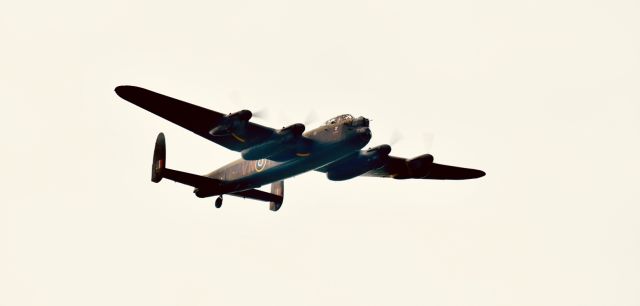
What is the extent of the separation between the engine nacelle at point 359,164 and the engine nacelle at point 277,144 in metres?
3.87

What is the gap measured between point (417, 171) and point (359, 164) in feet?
9.65

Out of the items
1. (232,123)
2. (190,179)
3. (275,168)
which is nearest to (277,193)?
(190,179)

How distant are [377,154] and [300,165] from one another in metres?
3.28

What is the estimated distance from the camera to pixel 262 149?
33000 mm

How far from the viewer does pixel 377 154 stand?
3478 cm

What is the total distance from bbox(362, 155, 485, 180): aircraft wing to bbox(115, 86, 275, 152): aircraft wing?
20.1 feet

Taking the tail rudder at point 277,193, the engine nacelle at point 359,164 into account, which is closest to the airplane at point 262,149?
the engine nacelle at point 359,164

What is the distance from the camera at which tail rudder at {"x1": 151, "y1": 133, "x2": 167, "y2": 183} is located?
36344 mm

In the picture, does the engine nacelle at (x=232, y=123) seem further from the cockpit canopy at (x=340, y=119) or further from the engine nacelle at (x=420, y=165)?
the engine nacelle at (x=420, y=165)

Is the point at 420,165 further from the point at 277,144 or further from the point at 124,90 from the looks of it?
the point at 124,90

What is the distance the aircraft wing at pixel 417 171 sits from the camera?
3694cm

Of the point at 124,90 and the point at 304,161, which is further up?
the point at 124,90

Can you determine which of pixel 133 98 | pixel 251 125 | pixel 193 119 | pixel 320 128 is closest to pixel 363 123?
pixel 320 128

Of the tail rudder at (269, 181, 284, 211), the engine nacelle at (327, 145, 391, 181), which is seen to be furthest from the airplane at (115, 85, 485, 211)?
the tail rudder at (269, 181, 284, 211)
